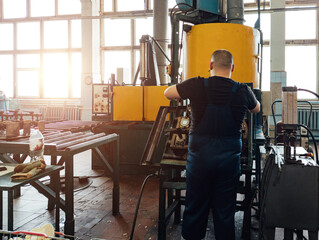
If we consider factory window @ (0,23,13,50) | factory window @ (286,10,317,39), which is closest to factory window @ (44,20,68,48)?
factory window @ (0,23,13,50)

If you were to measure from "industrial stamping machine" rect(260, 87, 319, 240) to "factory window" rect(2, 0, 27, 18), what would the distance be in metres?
10.6

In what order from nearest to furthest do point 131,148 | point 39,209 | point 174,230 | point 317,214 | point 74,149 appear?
point 317,214 < point 74,149 < point 174,230 < point 39,209 < point 131,148

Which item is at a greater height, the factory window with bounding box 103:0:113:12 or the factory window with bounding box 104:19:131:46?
the factory window with bounding box 103:0:113:12

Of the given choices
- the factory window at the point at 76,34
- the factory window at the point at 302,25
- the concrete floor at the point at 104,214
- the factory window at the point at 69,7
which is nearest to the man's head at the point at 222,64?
the concrete floor at the point at 104,214

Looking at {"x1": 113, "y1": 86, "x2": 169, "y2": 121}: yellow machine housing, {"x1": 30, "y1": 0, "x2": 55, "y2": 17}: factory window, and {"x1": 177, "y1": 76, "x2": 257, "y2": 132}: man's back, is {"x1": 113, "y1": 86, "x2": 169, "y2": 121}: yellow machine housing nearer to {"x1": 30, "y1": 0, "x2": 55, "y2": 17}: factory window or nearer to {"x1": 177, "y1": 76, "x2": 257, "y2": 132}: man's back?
{"x1": 177, "y1": 76, "x2": 257, "y2": 132}: man's back

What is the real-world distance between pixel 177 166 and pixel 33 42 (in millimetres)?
9669

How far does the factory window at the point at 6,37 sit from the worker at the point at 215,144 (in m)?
10.2

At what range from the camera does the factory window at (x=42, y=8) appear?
9.87 m

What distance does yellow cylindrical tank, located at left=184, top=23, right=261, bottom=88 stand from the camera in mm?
2602

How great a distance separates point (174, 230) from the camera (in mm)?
2611

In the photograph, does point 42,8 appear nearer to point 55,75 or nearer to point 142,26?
point 55,75

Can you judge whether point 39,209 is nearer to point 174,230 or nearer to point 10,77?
point 174,230

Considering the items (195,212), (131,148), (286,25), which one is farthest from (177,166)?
(286,25)

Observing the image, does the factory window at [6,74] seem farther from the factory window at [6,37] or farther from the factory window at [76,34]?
the factory window at [76,34]
